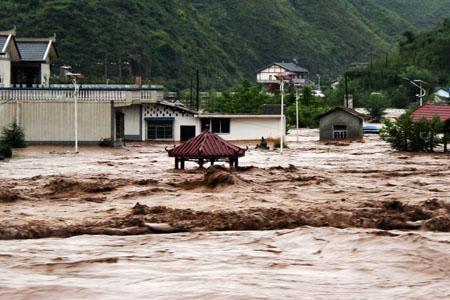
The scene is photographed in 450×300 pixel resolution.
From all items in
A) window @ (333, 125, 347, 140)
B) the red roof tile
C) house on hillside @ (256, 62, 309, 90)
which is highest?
house on hillside @ (256, 62, 309, 90)

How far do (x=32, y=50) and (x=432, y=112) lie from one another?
2135 cm

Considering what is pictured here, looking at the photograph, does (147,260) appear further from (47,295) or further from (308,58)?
(308,58)

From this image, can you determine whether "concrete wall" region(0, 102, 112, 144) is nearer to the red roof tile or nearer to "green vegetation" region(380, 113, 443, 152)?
"green vegetation" region(380, 113, 443, 152)

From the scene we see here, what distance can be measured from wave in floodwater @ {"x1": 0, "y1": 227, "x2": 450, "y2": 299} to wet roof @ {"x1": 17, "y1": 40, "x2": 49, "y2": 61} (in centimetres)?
3609

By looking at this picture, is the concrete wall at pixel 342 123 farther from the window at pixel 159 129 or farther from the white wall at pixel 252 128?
the window at pixel 159 129

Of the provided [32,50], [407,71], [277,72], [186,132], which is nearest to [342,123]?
[186,132]

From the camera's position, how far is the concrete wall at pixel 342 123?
55188 mm

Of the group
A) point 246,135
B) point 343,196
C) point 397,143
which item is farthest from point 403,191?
point 246,135

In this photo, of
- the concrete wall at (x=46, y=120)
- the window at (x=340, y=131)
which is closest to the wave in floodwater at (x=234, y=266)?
the concrete wall at (x=46, y=120)

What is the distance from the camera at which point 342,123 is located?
55469mm

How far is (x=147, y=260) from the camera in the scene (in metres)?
→ 15.2

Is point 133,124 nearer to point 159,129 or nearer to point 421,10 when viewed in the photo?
point 159,129

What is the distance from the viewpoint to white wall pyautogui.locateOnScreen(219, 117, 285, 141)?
2061 inches

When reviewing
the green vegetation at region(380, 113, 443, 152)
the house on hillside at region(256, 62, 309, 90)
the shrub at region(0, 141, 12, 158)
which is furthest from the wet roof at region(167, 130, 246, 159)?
the house on hillside at region(256, 62, 309, 90)
